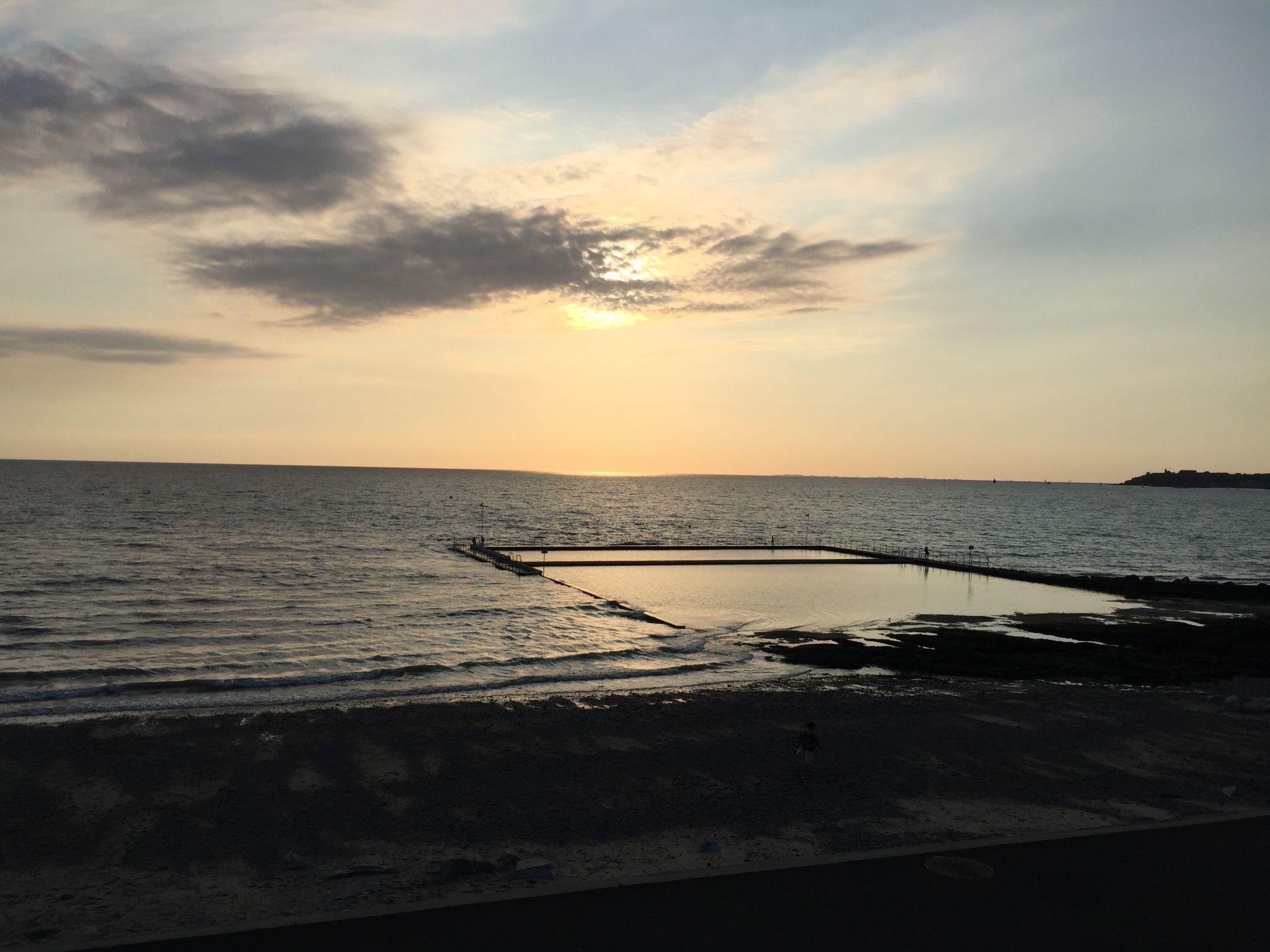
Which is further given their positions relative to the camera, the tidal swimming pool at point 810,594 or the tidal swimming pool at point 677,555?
the tidal swimming pool at point 677,555

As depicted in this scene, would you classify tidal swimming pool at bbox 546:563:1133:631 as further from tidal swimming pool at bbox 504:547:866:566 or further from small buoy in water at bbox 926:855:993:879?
small buoy in water at bbox 926:855:993:879

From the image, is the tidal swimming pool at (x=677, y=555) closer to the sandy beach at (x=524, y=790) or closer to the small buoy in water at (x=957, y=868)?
the sandy beach at (x=524, y=790)

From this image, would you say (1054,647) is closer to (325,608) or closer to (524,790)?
(524,790)

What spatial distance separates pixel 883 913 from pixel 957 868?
1785mm

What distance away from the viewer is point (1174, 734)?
20938 mm

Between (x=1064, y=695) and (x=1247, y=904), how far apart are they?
1657 centimetres

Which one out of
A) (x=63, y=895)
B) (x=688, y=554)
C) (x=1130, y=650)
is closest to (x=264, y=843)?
(x=63, y=895)

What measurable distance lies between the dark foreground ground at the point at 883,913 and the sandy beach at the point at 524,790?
1.04 m

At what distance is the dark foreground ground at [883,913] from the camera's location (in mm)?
9344

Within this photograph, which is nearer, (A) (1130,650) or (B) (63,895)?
(B) (63,895)

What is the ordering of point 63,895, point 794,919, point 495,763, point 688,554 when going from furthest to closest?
point 688,554 < point 495,763 < point 63,895 < point 794,919

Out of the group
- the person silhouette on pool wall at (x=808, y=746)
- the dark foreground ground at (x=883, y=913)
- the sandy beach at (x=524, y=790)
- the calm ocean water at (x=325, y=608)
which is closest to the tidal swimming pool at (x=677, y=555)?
the calm ocean water at (x=325, y=608)

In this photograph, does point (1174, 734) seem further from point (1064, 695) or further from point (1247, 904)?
point (1247, 904)

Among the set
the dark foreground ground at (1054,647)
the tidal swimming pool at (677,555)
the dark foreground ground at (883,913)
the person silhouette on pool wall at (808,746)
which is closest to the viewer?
the dark foreground ground at (883,913)
